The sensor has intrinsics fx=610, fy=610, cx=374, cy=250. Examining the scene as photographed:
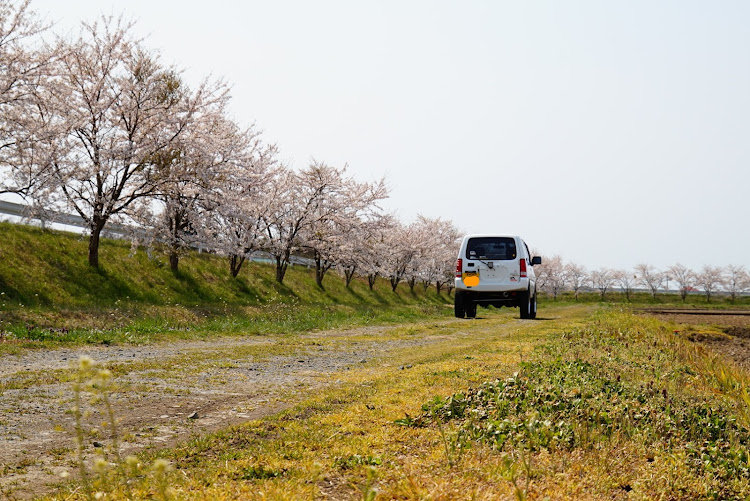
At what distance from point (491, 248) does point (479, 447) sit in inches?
616

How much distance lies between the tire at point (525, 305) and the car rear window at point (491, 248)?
1791 mm

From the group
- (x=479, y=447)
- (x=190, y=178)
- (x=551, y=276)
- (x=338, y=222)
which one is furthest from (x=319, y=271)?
(x=551, y=276)

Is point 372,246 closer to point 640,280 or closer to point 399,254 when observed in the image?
point 399,254

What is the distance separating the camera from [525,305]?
2244cm

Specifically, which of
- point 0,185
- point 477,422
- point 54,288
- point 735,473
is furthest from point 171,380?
point 0,185

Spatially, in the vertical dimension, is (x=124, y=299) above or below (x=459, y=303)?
below

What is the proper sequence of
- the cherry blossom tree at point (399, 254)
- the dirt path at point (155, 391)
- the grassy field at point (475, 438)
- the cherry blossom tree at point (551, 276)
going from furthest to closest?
the cherry blossom tree at point (551, 276), the cherry blossom tree at point (399, 254), the dirt path at point (155, 391), the grassy field at point (475, 438)

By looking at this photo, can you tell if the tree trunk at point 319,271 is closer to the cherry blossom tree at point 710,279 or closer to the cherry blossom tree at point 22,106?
the cherry blossom tree at point 22,106

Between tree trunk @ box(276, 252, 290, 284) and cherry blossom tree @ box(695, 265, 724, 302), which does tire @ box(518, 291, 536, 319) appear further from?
cherry blossom tree @ box(695, 265, 724, 302)

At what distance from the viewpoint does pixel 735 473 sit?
4480 millimetres

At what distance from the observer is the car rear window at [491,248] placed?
776 inches

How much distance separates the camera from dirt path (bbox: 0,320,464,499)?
15.5ft

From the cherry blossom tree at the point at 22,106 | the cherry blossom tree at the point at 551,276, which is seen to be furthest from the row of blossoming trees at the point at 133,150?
the cherry blossom tree at the point at 551,276

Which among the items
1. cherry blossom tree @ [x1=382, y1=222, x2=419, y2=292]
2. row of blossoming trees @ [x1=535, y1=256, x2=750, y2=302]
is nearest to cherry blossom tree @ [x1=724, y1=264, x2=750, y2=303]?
row of blossoming trees @ [x1=535, y1=256, x2=750, y2=302]
